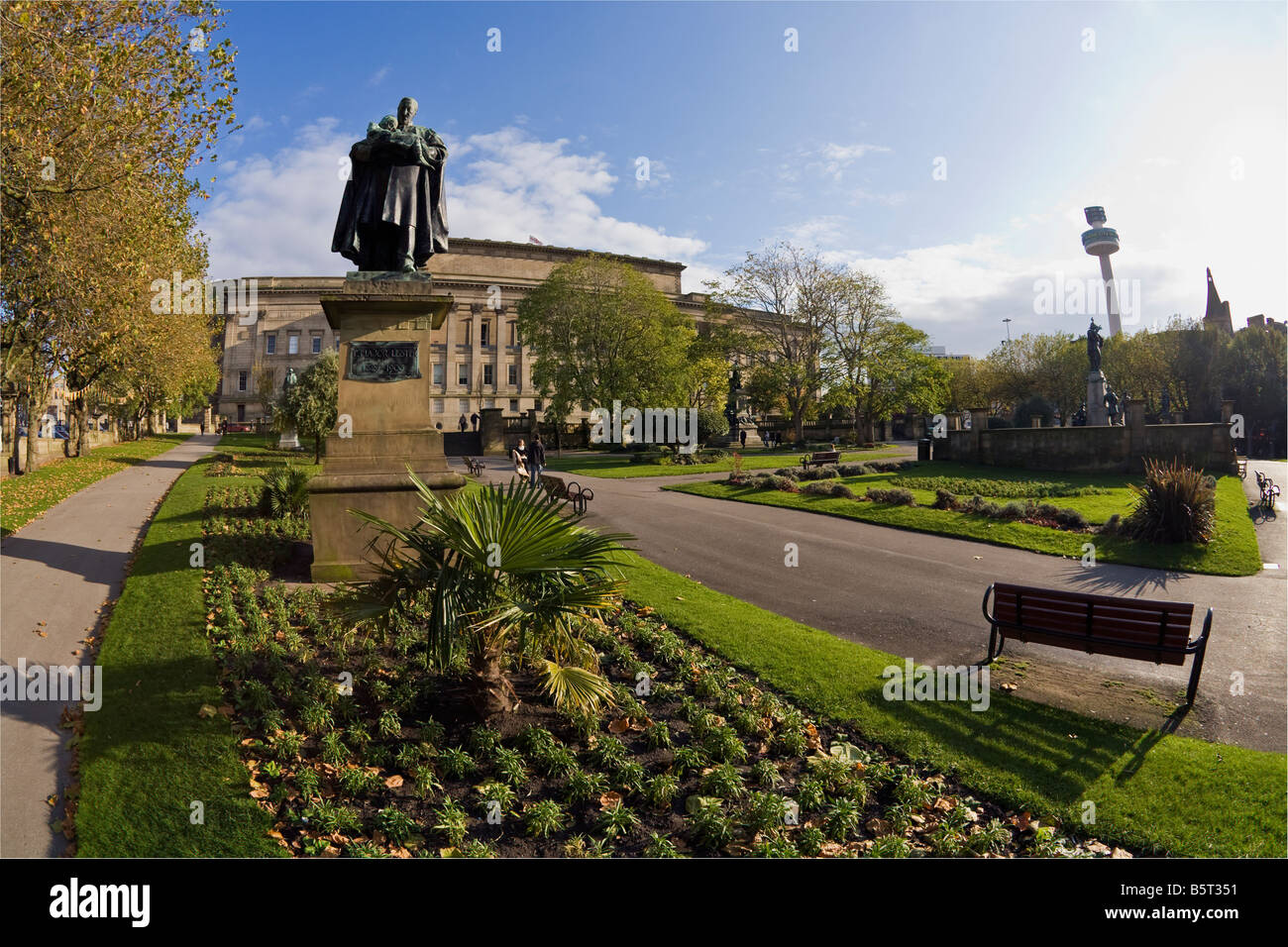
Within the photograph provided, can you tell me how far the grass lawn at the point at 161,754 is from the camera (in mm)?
4254

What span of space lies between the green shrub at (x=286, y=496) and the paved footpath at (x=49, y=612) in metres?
2.34

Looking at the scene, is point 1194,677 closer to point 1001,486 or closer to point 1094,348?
point 1001,486

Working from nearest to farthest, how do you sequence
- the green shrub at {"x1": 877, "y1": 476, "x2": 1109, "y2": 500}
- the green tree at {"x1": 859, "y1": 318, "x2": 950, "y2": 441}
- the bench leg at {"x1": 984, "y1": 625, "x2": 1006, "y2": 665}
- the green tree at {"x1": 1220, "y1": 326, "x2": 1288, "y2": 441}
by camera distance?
the bench leg at {"x1": 984, "y1": 625, "x2": 1006, "y2": 665}
the green shrub at {"x1": 877, "y1": 476, "x2": 1109, "y2": 500}
the green tree at {"x1": 859, "y1": 318, "x2": 950, "y2": 441}
the green tree at {"x1": 1220, "y1": 326, "x2": 1288, "y2": 441}

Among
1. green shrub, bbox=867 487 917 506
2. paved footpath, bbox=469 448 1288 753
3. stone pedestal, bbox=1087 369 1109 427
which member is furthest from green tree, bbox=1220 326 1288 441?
green shrub, bbox=867 487 917 506

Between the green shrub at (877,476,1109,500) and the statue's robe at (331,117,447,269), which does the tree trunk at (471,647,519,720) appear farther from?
the green shrub at (877,476,1109,500)

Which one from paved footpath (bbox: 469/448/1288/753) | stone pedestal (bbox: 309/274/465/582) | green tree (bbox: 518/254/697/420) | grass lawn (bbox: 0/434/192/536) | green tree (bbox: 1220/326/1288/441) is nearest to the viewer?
paved footpath (bbox: 469/448/1288/753)

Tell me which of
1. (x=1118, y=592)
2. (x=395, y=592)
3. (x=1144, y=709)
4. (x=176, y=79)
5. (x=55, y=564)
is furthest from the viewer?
(x=176, y=79)

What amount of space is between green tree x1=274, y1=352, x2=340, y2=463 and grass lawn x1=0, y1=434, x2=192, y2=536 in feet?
21.4

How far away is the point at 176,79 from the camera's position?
1246cm

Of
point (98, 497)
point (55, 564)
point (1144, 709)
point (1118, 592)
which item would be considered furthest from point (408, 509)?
point (98, 497)

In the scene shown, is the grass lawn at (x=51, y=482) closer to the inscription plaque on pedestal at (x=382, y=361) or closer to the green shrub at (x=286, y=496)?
the green shrub at (x=286, y=496)

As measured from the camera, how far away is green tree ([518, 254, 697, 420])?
4378 cm
